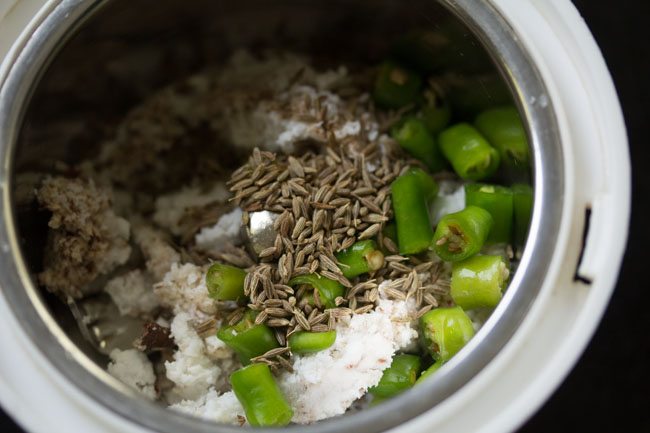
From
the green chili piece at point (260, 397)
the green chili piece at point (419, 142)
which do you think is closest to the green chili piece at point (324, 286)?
the green chili piece at point (260, 397)

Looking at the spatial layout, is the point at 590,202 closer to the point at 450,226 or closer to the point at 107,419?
the point at 450,226

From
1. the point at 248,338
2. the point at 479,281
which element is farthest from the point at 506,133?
the point at 248,338

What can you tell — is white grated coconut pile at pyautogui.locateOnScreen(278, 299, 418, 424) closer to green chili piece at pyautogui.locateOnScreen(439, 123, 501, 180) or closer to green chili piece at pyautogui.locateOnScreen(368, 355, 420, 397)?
green chili piece at pyautogui.locateOnScreen(368, 355, 420, 397)

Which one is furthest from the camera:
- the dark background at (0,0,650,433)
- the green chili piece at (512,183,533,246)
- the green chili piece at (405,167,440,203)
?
the dark background at (0,0,650,433)

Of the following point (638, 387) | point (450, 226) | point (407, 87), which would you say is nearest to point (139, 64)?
point (407, 87)

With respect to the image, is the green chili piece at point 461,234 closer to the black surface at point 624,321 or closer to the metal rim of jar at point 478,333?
the metal rim of jar at point 478,333

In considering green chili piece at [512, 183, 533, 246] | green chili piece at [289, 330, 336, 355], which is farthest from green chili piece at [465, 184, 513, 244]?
green chili piece at [289, 330, 336, 355]
